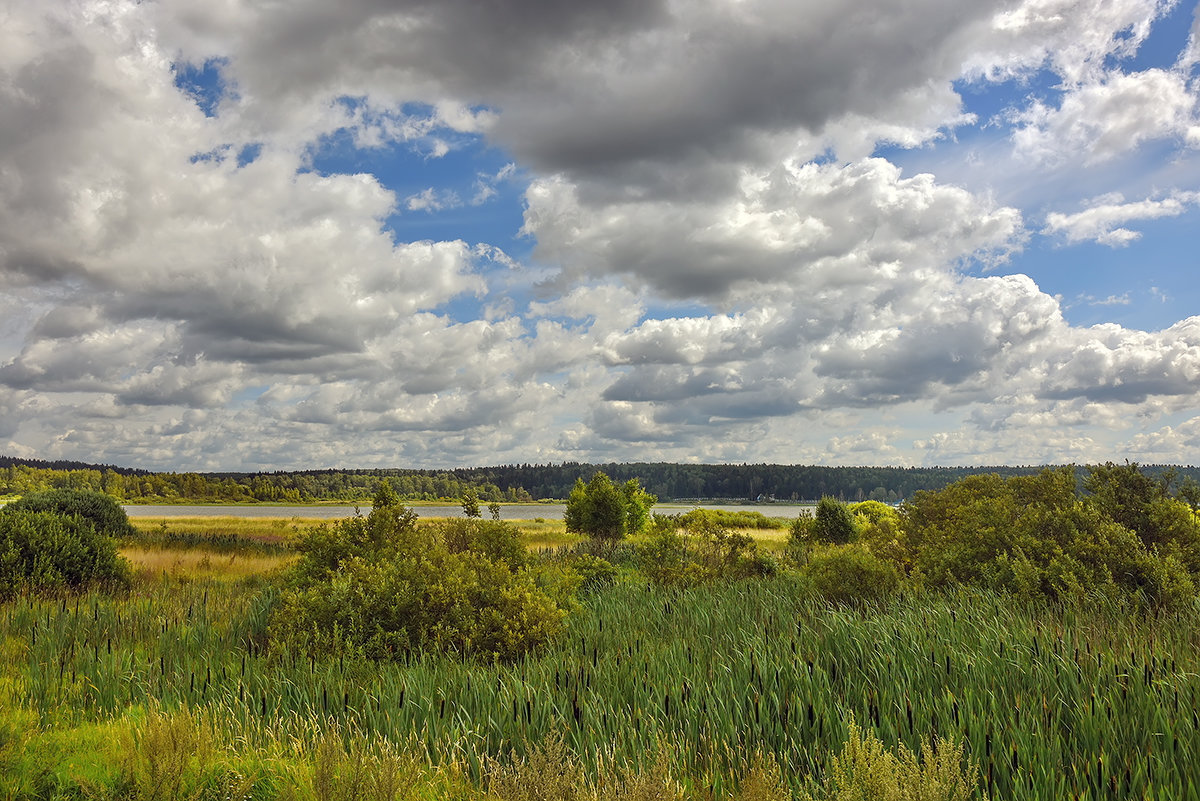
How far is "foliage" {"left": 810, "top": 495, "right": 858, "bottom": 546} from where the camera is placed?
110 feet

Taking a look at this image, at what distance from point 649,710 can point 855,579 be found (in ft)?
20.4

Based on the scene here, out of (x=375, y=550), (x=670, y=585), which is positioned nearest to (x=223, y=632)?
(x=375, y=550)

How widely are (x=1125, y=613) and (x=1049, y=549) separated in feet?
6.66

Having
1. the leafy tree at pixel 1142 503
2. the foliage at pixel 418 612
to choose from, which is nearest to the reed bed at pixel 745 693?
the foliage at pixel 418 612

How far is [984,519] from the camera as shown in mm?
11492

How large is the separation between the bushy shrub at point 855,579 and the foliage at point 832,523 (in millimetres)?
23678

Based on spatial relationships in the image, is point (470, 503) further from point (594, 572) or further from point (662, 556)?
point (662, 556)

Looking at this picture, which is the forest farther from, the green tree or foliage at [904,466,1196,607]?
the green tree

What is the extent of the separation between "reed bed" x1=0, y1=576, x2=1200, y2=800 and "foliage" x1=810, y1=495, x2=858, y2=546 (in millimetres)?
25172

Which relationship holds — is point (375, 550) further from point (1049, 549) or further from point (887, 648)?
point (1049, 549)

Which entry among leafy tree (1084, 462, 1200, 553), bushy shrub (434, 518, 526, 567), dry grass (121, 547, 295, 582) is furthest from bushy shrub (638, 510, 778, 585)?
dry grass (121, 547, 295, 582)

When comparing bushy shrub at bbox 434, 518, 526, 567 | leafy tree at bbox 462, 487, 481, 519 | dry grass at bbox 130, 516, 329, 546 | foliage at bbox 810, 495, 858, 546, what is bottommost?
dry grass at bbox 130, 516, 329, 546

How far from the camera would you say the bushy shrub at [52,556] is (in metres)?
14.5

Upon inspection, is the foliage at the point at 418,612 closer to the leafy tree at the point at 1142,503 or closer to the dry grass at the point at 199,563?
the leafy tree at the point at 1142,503
